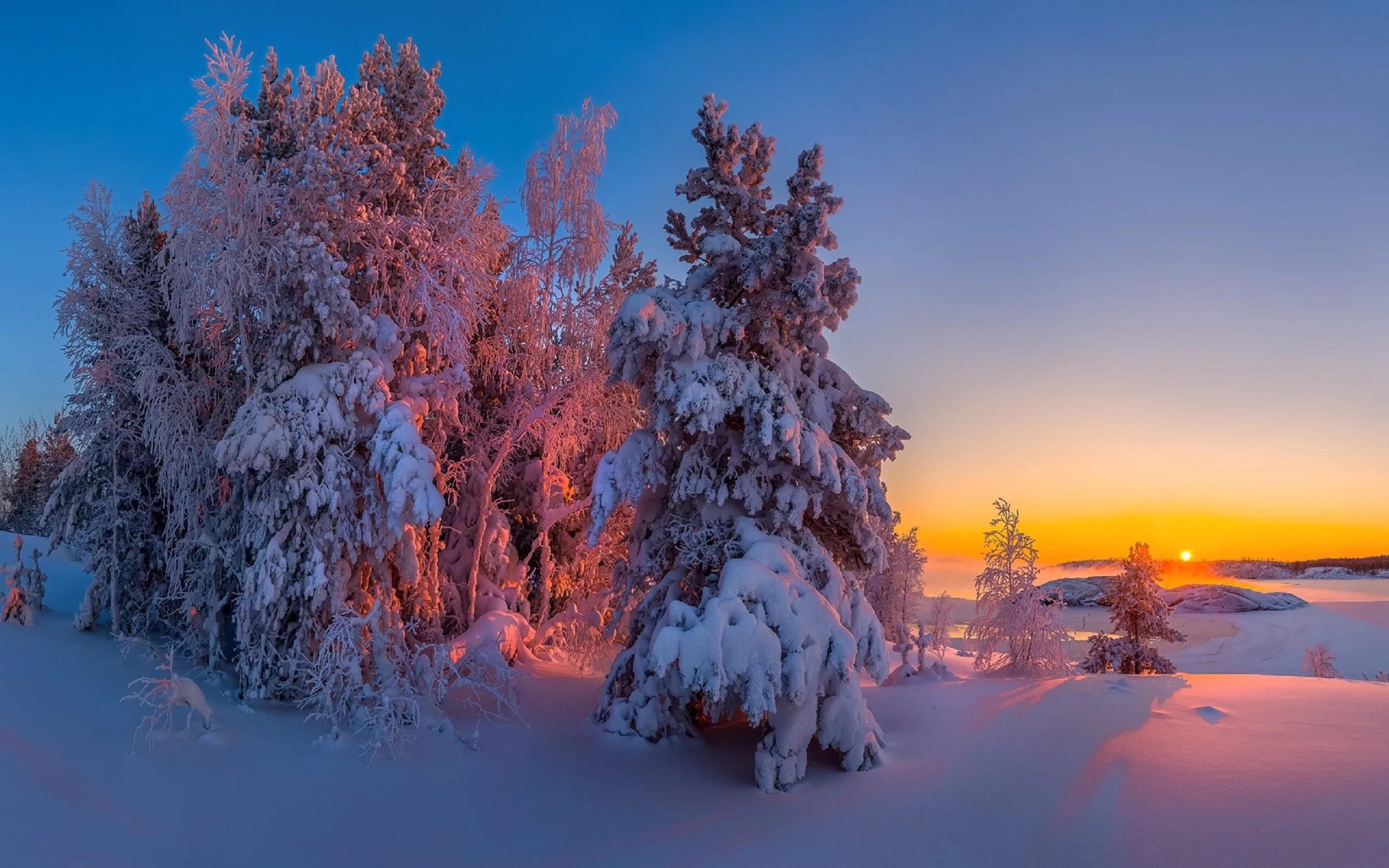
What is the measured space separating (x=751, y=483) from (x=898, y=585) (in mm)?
24665

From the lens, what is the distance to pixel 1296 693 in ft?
39.3

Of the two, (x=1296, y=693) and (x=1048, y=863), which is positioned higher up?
(x=1296, y=693)

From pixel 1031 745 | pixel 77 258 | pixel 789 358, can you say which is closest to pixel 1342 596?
pixel 1031 745

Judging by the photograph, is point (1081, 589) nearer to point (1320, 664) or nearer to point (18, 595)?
point (1320, 664)

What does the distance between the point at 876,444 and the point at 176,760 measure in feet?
33.6

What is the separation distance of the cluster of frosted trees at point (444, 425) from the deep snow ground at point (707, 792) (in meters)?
0.80

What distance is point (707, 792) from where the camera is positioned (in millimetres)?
9453

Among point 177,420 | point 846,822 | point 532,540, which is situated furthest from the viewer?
point 532,540

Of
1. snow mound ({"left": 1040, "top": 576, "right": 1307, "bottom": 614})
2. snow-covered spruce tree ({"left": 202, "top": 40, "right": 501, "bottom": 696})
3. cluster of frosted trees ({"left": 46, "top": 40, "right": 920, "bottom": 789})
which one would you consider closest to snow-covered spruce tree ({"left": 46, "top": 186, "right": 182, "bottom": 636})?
cluster of frosted trees ({"left": 46, "top": 40, "right": 920, "bottom": 789})

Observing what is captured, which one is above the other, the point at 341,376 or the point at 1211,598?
the point at 341,376

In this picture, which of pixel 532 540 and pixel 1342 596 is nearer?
pixel 532 540

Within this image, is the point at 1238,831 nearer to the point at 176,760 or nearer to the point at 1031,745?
the point at 1031,745

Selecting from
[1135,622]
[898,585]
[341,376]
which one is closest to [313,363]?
[341,376]

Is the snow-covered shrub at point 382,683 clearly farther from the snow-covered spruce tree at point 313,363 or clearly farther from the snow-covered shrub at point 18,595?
the snow-covered shrub at point 18,595
